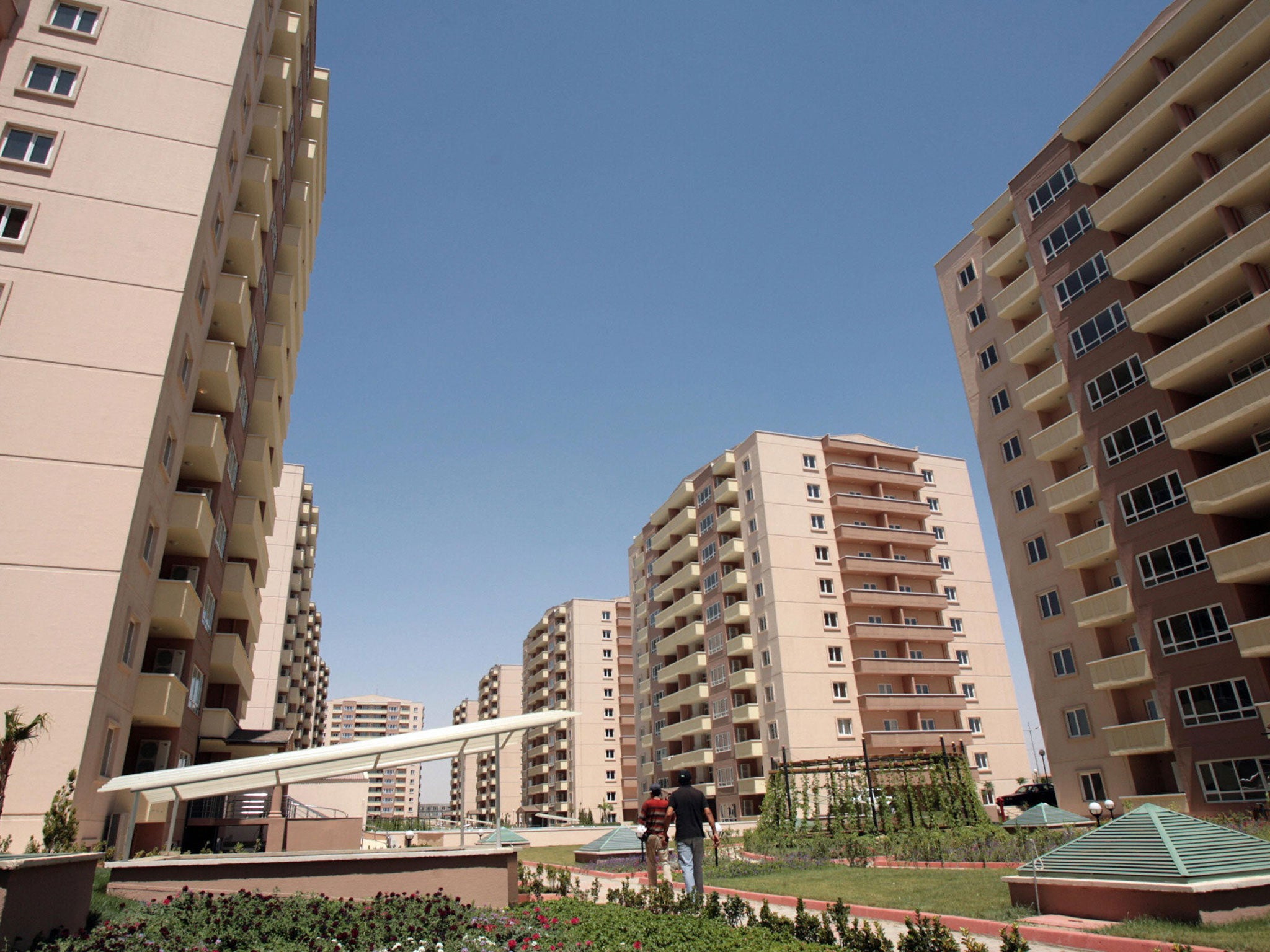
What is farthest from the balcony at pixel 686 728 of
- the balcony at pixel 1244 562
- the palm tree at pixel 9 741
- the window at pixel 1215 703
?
the palm tree at pixel 9 741

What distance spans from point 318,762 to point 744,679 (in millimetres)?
46118

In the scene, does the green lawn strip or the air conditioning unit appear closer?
the green lawn strip

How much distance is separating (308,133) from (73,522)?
27938 mm

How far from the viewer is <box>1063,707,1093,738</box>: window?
35250 mm

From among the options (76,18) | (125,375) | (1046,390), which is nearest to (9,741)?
(125,375)

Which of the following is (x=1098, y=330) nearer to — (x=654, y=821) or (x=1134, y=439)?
(x=1134, y=439)

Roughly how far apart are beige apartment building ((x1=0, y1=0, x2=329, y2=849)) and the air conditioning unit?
2.1 inches

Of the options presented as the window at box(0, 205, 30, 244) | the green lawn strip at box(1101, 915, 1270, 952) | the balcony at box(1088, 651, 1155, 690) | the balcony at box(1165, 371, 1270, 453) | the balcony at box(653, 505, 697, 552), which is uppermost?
the balcony at box(653, 505, 697, 552)

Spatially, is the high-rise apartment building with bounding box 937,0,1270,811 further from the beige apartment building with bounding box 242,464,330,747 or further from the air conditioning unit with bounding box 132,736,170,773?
the beige apartment building with bounding box 242,464,330,747

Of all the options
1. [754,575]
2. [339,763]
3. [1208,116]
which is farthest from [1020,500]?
[339,763]

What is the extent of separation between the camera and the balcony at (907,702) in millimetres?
54750

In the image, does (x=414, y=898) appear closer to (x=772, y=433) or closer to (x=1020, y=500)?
(x=1020, y=500)

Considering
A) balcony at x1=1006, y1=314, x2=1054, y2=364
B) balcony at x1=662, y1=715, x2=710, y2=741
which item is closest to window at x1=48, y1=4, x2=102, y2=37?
balcony at x1=1006, y1=314, x2=1054, y2=364

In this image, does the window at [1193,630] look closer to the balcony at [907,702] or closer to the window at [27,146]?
the balcony at [907,702]
